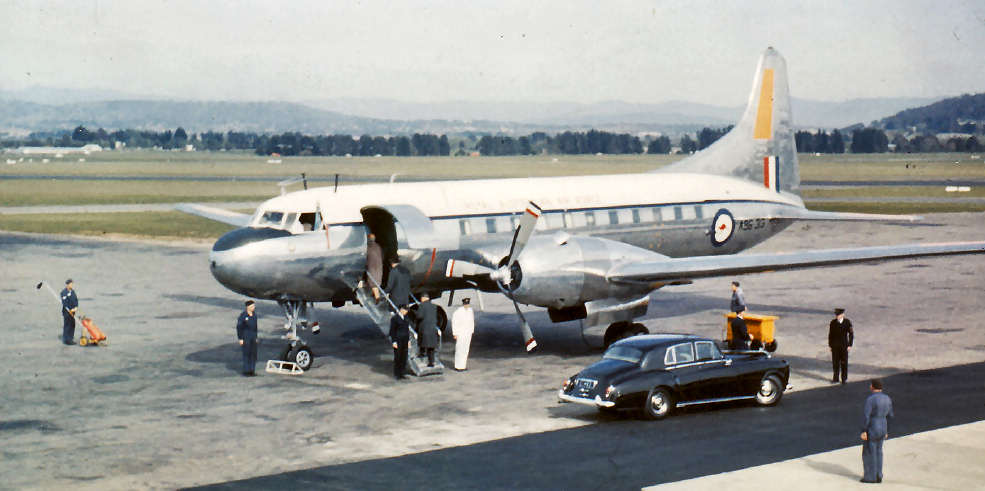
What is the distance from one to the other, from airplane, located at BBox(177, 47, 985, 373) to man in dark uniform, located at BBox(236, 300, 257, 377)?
2.57 feet

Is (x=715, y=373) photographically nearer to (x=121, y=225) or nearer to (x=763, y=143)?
(x=763, y=143)

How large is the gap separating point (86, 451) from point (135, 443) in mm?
830

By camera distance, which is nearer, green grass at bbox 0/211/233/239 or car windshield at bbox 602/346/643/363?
car windshield at bbox 602/346/643/363

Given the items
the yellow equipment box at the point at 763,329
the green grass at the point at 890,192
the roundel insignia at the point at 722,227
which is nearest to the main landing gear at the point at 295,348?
the yellow equipment box at the point at 763,329

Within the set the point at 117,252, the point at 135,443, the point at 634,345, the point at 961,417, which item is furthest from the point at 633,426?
the point at 117,252

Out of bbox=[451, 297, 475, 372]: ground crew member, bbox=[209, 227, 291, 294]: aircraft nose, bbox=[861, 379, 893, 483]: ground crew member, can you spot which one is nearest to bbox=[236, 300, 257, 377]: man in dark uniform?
bbox=[209, 227, 291, 294]: aircraft nose

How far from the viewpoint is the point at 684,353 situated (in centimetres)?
1983

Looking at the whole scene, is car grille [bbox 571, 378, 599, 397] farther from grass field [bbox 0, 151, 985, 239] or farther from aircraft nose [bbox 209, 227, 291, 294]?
grass field [bbox 0, 151, 985, 239]

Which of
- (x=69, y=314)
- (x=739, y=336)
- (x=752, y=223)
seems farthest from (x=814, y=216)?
(x=69, y=314)

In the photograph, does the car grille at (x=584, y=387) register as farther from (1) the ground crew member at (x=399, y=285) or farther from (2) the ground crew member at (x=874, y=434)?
(1) the ground crew member at (x=399, y=285)

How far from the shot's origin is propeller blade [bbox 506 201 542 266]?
2447 cm

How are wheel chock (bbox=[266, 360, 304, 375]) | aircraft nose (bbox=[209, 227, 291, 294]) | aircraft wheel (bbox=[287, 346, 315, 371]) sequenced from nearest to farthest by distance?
aircraft nose (bbox=[209, 227, 291, 294]), wheel chock (bbox=[266, 360, 304, 375]), aircraft wheel (bbox=[287, 346, 315, 371])

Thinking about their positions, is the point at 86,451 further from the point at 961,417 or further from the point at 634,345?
the point at 961,417

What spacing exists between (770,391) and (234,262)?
11846 mm
